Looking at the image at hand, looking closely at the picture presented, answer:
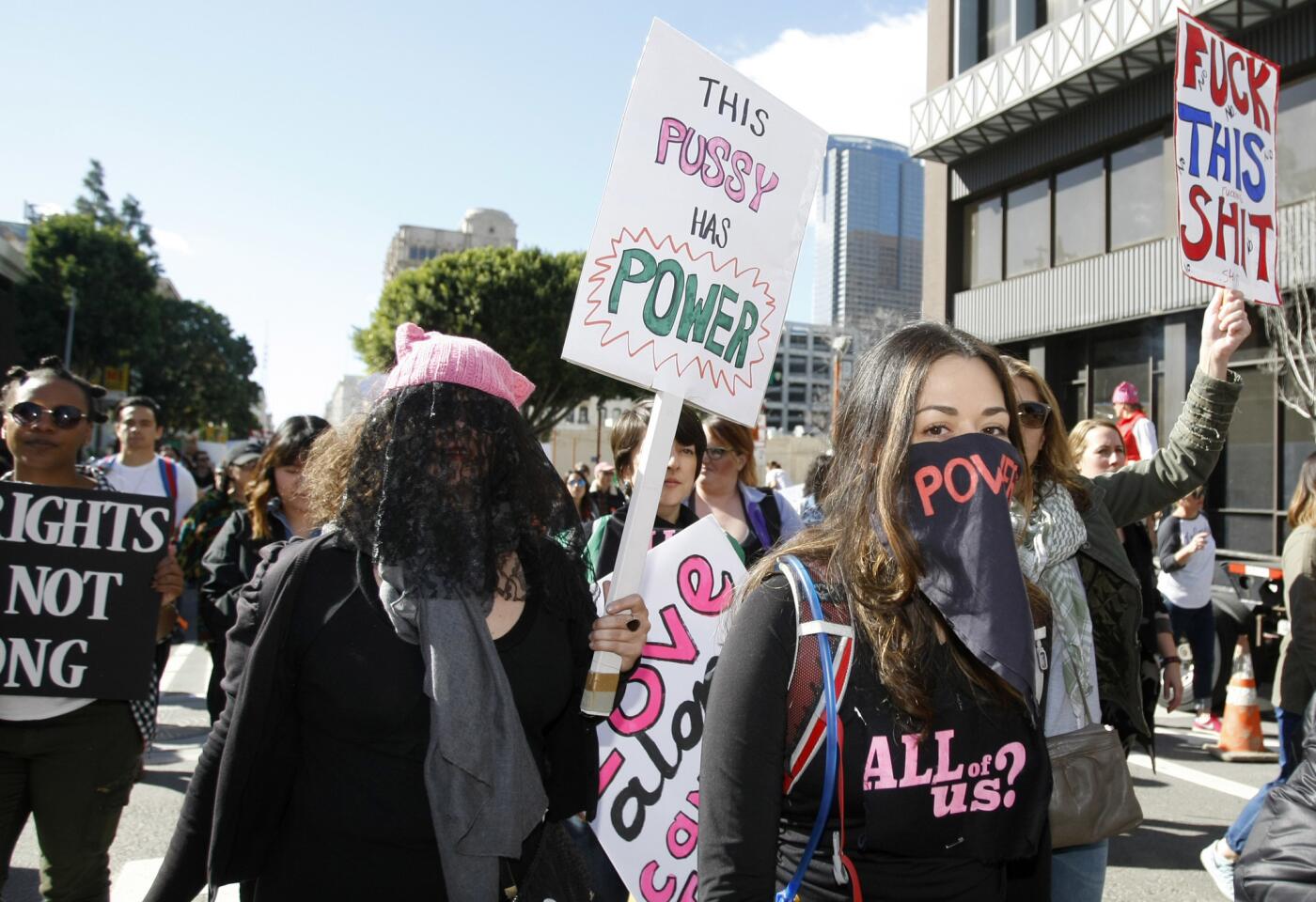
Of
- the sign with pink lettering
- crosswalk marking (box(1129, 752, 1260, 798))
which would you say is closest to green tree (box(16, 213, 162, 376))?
crosswalk marking (box(1129, 752, 1260, 798))

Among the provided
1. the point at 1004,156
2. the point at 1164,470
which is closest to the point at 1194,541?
the point at 1164,470

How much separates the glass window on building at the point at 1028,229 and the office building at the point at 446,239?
10338cm

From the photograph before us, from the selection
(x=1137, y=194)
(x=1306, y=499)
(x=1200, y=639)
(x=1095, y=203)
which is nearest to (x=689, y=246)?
(x=1306, y=499)

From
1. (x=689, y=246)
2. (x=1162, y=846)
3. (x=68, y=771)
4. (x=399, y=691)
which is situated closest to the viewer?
(x=399, y=691)

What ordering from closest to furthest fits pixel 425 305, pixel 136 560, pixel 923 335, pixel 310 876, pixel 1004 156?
pixel 923 335 → pixel 310 876 → pixel 136 560 → pixel 1004 156 → pixel 425 305

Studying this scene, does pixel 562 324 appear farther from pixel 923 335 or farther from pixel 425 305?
pixel 923 335

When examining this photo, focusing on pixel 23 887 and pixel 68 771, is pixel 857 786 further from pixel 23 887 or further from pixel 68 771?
pixel 23 887

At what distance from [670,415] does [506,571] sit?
2.32ft

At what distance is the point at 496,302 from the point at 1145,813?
32.9m

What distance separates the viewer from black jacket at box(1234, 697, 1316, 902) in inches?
71.3

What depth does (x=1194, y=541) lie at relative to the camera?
8117 millimetres

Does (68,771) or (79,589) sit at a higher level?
(79,589)

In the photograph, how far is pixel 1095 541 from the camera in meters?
3.11

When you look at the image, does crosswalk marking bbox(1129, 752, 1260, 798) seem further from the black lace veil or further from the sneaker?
the black lace veil
